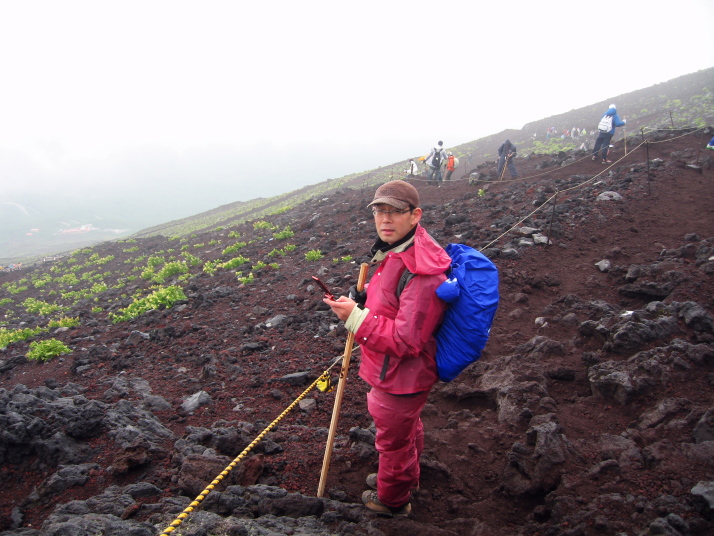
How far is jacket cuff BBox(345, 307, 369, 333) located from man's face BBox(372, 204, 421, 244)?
0.56 m

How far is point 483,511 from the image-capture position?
10.4ft

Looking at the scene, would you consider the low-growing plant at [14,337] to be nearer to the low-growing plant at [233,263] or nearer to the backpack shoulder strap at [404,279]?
the low-growing plant at [233,263]

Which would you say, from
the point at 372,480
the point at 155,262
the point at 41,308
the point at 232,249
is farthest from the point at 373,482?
the point at 155,262

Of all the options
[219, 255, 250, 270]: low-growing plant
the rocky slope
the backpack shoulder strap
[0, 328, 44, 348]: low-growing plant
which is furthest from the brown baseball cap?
[219, 255, 250, 270]: low-growing plant

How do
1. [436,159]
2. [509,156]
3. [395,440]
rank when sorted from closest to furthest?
[395,440] → [509,156] → [436,159]

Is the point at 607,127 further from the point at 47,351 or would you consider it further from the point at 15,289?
the point at 15,289

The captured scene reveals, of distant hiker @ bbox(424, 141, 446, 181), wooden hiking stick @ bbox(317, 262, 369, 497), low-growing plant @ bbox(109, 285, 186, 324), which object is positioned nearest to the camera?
wooden hiking stick @ bbox(317, 262, 369, 497)

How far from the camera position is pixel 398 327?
2.38m

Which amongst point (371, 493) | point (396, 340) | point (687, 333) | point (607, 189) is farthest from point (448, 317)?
point (607, 189)

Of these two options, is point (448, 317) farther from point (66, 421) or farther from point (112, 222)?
point (112, 222)

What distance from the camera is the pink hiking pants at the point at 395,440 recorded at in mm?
2730

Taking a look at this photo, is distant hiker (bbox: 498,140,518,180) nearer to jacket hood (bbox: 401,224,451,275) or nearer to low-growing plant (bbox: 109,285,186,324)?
low-growing plant (bbox: 109,285,186,324)

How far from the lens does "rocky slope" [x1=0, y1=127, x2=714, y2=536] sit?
2.80 meters

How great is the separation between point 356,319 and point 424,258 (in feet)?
1.92
